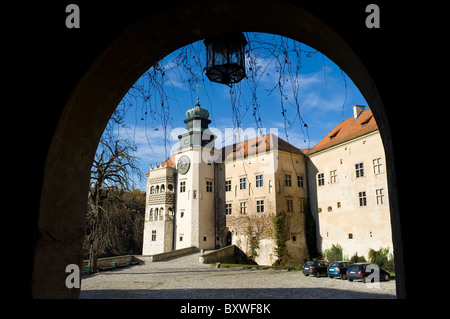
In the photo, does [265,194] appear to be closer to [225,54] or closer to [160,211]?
[160,211]

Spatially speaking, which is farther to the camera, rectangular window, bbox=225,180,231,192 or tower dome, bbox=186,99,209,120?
tower dome, bbox=186,99,209,120

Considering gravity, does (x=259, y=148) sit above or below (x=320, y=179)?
above

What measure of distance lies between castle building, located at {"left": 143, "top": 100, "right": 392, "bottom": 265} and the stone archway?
64.2 feet

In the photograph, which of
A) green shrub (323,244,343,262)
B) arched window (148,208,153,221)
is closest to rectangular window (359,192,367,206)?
green shrub (323,244,343,262)

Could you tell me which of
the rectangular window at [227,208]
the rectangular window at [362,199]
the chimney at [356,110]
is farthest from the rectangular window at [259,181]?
the chimney at [356,110]

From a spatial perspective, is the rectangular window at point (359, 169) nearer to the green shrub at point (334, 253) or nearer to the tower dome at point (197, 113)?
the green shrub at point (334, 253)

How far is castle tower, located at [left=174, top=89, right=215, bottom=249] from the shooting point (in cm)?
3569

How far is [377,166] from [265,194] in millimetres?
10950

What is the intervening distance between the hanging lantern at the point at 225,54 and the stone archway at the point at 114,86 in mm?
544

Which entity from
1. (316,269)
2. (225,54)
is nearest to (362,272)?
(316,269)

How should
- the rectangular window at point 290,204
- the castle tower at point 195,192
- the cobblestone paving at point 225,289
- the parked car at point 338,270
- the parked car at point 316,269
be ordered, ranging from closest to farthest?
the cobblestone paving at point 225,289 → the parked car at point 338,270 → the parked car at point 316,269 → the rectangular window at point 290,204 → the castle tower at point 195,192

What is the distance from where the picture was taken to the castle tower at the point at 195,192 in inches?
1405

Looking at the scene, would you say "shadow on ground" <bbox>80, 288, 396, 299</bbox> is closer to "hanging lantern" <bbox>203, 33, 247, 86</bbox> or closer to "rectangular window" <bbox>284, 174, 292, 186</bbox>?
"hanging lantern" <bbox>203, 33, 247, 86</bbox>

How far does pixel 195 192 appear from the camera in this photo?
120 feet
